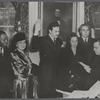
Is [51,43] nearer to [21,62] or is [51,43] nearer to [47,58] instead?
[47,58]

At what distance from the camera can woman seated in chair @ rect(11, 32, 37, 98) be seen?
103 inches

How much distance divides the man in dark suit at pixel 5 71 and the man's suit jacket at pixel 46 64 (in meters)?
0.23

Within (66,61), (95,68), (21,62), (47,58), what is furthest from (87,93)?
(21,62)

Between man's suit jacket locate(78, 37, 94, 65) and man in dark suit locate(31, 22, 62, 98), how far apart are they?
Answer: 17 cm

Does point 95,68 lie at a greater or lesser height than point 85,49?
lesser

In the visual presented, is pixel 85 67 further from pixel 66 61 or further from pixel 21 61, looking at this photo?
pixel 21 61

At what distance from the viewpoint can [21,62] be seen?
2.63m

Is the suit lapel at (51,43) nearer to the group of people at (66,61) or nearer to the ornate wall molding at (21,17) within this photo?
the group of people at (66,61)

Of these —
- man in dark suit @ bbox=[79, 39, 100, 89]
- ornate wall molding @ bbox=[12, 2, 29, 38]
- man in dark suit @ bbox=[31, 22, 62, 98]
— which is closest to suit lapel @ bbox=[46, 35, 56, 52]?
man in dark suit @ bbox=[31, 22, 62, 98]

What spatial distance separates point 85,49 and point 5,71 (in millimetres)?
675

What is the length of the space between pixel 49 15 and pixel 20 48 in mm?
356

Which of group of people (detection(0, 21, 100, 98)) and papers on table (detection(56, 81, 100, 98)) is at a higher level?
group of people (detection(0, 21, 100, 98))

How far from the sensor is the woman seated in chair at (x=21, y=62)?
8.59ft

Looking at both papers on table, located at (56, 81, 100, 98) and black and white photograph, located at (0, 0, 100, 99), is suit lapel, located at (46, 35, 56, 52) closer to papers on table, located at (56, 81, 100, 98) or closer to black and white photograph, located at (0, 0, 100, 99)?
black and white photograph, located at (0, 0, 100, 99)
